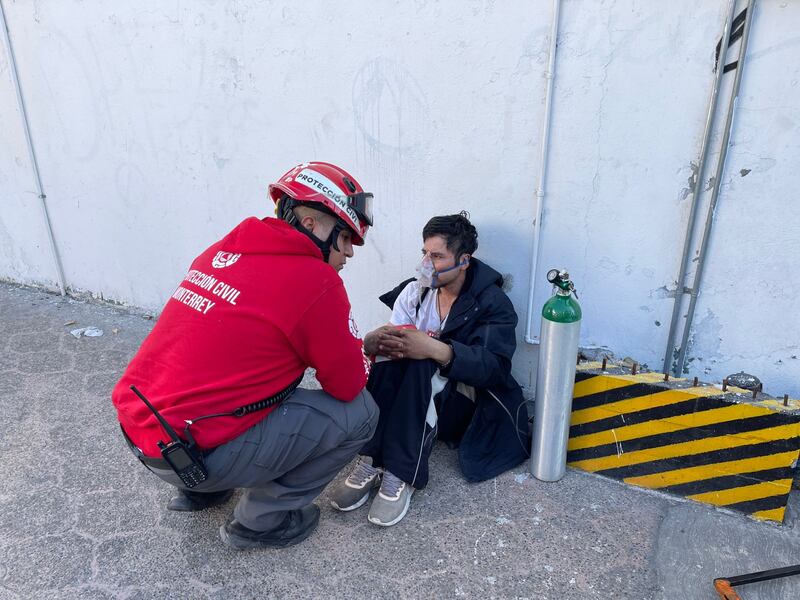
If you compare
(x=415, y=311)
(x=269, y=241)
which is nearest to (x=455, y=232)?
(x=415, y=311)

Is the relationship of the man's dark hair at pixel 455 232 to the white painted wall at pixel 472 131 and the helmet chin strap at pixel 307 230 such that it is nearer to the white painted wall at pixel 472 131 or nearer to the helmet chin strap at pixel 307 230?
the white painted wall at pixel 472 131

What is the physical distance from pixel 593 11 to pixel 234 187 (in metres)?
2.39

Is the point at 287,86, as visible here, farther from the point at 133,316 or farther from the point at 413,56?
the point at 133,316

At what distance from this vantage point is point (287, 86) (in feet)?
11.3

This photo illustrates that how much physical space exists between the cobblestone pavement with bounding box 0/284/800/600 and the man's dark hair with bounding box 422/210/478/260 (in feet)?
3.43

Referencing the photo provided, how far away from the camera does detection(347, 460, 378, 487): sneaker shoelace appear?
266 cm

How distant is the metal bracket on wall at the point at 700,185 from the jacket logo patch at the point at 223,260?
6.44ft

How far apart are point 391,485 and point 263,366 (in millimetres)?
894

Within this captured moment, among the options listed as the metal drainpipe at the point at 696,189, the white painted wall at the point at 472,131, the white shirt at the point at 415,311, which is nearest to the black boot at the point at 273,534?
the white shirt at the point at 415,311

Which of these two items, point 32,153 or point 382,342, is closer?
point 382,342

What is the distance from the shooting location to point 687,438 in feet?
8.19

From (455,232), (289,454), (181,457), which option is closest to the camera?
(181,457)

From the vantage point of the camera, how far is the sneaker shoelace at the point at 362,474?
2.66 metres

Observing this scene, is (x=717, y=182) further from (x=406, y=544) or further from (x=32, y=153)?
(x=32, y=153)
